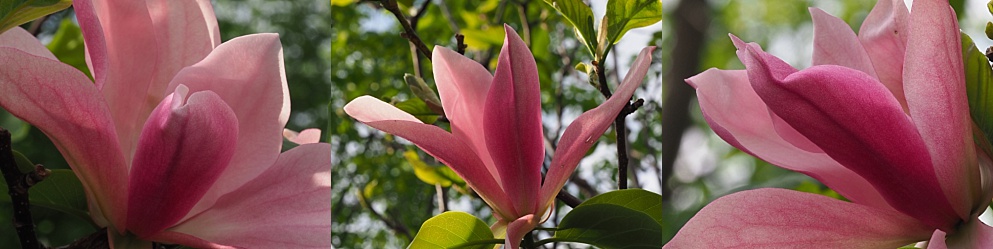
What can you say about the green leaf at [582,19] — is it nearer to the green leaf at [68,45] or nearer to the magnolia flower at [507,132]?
the magnolia flower at [507,132]

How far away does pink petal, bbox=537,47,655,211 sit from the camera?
0.28m

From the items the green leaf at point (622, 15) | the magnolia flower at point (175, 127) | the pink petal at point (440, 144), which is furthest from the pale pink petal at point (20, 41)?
the green leaf at point (622, 15)

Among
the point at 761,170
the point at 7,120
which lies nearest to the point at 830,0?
the point at 761,170

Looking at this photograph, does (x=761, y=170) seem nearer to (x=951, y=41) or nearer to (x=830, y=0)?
(x=951, y=41)

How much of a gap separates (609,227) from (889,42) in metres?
0.12

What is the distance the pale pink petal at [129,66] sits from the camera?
0.28 m

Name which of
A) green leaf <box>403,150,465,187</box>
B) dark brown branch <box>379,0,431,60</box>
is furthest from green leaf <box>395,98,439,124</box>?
green leaf <box>403,150,465,187</box>

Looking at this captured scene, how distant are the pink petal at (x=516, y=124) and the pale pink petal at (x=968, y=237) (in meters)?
0.12

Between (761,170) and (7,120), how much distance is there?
75 cm

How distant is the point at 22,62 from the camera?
237 mm

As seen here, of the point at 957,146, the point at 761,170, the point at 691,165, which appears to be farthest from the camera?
the point at 761,170

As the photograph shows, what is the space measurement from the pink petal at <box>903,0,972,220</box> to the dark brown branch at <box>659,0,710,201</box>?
21 cm

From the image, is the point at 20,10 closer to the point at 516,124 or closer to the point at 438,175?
the point at 516,124

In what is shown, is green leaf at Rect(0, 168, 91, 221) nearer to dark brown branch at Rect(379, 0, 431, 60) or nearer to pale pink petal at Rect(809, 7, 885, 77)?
dark brown branch at Rect(379, 0, 431, 60)
